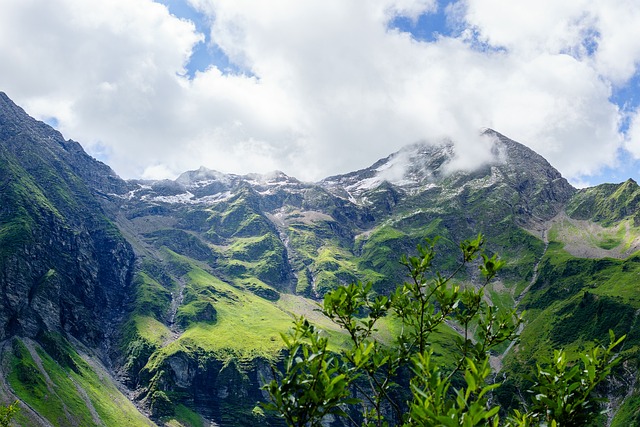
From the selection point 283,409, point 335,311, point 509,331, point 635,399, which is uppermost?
point 635,399

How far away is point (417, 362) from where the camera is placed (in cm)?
782

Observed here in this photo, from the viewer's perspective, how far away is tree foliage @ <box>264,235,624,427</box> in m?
6.41

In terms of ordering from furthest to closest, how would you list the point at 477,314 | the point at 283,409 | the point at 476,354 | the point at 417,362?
1. the point at 477,314
2. the point at 476,354
3. the point at 417,362
4. the point at 283,409

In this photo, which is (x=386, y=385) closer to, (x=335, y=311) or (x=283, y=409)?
(x=335, y=311)

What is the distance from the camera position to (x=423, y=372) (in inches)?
301

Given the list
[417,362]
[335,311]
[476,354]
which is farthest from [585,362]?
[335,311]

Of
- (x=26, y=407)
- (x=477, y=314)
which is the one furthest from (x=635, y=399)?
(x=26, y=407)

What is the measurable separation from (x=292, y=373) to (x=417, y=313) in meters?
4.77

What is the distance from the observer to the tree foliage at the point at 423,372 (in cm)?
641

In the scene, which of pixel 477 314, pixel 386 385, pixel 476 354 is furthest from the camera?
pixel 477 314

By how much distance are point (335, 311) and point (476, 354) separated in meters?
3.79

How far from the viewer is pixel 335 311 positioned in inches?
389

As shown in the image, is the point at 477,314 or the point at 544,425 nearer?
the point at 544,425

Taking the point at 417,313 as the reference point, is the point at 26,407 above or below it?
below
